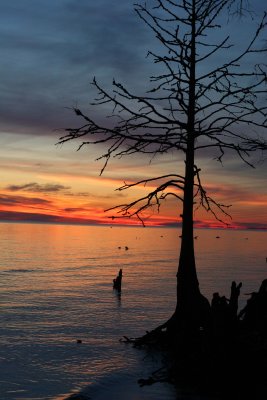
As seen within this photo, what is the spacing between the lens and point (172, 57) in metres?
14.6

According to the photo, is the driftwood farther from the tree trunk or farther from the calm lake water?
the tree trunk

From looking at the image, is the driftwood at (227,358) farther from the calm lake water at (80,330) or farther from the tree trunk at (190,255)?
the tree trunk at (190,255)

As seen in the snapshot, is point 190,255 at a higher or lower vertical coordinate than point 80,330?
higher

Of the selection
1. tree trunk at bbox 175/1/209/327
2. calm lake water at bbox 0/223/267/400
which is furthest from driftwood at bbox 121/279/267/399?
tree trunk at bbox 175/1/209/327

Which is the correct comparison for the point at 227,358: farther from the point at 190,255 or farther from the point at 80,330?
the point at 80,330

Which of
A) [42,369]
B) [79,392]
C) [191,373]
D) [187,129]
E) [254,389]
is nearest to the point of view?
[254,389]

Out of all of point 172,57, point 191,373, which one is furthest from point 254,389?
point 172,57

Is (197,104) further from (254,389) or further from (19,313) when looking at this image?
(19,313)

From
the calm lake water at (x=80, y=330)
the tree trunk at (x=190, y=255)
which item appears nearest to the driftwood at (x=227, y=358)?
the calm lake water at (x=80, y=330)

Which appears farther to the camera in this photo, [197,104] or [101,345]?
[101,345]

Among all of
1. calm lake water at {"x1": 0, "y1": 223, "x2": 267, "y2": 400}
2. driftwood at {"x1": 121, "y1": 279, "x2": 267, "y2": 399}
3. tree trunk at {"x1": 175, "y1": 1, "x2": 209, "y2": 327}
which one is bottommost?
calm lake water at {"x1": 0, "y1": 223, "x2": 267, "y2": 400}

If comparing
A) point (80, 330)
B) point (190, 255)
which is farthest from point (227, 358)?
point (80, 330)

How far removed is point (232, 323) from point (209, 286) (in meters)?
39.7

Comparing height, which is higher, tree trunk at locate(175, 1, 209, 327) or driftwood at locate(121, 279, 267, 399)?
tree trunk at locate(175, 1, 209, 327)
